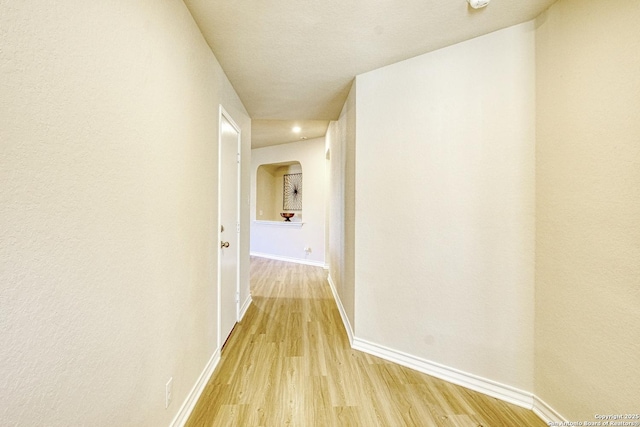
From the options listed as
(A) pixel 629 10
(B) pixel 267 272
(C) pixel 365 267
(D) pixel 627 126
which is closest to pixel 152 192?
(C) pixel 365 267

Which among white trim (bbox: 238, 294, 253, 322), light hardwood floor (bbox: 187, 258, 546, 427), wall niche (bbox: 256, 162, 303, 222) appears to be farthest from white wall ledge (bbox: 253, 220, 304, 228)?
light hardwood floor (bbox: 187, 258, 546, 427)

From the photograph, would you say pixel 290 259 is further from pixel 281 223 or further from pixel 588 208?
pixel 588 208

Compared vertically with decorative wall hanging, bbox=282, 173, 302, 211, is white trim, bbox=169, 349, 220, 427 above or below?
below

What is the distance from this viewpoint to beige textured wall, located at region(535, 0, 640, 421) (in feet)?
3.63

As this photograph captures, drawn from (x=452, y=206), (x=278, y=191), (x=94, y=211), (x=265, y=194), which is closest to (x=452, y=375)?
(x=452, y=206)

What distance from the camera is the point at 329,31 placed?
65.3 inches

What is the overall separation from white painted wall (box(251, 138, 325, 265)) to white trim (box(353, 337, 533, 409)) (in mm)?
3077

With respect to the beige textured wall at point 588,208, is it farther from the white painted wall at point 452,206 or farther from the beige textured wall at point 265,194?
the beige textured wall at point 265,194

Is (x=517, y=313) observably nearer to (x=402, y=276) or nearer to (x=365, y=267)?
(x=402, y=276)

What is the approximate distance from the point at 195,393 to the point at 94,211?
1.35 m

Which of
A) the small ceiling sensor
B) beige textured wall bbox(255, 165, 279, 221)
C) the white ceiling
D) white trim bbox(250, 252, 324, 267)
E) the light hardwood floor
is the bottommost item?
the light hardwood floor

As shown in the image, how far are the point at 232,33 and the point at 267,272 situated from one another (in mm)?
3872

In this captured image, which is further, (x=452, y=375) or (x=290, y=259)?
(x=290, y=259)

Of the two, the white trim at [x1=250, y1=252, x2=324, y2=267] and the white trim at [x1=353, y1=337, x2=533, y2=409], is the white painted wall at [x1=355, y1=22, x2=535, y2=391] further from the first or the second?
the white trim at [x1=250, y1=252, x2=324, y2=267]
